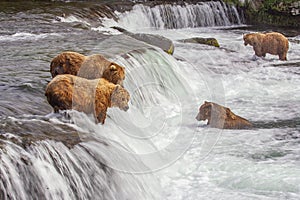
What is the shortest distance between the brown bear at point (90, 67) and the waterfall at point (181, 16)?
12.3 meters

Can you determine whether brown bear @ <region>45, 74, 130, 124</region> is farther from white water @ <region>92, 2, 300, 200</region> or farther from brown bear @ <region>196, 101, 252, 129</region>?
brown bear @ <region>196, 101, 252, 129</region>

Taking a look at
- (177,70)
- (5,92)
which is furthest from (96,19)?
(5,92)

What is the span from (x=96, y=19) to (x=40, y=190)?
503 inches

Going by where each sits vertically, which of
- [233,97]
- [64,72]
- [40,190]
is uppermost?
[64,72]

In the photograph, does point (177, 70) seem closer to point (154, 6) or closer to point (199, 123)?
point (199, 123)

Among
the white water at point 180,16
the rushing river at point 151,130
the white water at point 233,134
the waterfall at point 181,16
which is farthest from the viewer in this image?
the waterfall at point 181,16

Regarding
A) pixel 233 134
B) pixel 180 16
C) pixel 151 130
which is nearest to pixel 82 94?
pixel 151 130

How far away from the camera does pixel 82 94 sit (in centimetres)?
446

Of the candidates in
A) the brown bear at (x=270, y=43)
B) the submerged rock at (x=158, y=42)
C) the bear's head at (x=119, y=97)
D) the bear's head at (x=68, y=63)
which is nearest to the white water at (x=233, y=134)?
the brown bear at (x=270, y=43)

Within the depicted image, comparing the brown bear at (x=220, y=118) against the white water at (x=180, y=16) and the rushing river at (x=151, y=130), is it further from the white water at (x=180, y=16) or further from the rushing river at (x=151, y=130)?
the white water at (x=180, y=16)

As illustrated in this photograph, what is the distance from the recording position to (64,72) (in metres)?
5.11

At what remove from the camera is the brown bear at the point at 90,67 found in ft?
16.4

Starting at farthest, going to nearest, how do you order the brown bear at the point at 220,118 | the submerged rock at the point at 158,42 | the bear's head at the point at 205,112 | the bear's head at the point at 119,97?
the submerged rock at the point at 158,42 → the bear's head at the point at 205,112 → the brown bear at the point at 220,118 → the bear's head at the point at 119,97

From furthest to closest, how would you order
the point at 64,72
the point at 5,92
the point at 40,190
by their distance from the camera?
the point at 5,92 → the point at 64,72 → the point at 40,190
